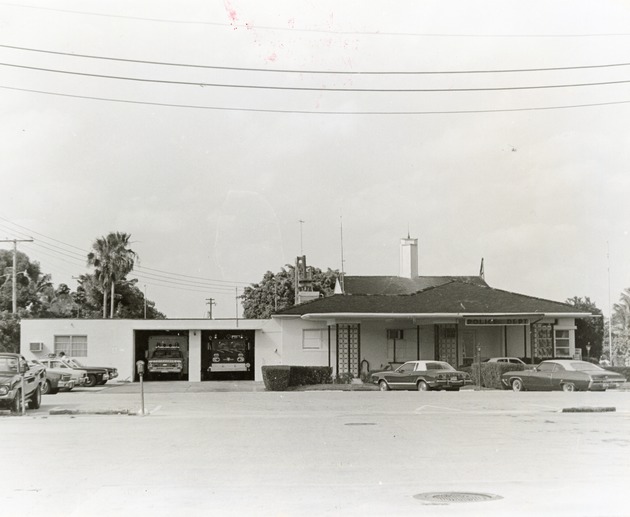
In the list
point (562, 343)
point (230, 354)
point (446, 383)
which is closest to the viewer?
point (446, 383)

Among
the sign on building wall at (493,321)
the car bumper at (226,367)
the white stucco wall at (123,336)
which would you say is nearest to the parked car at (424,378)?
the sign on building wall at (493,321)

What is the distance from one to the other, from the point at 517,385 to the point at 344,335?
1190 centimetres

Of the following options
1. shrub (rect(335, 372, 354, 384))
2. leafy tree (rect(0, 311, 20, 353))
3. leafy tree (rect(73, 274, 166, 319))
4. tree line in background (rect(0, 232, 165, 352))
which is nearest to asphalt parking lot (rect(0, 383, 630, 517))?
shrub (rect(335, 372, 354, 384))

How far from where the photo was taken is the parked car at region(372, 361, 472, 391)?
107 feet

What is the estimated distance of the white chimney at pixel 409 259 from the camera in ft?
173

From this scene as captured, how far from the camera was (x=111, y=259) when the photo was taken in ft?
230

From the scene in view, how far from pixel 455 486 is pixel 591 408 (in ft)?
45.3

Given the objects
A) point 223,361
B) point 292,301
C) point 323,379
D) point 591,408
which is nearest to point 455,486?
point 591,408

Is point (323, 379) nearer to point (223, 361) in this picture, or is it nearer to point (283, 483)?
point (223, 361)

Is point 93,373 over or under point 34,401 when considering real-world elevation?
over

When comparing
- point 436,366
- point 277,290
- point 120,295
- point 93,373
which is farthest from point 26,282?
point 436,366

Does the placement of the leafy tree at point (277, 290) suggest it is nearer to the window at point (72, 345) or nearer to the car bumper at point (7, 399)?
the window at point (72, 345)

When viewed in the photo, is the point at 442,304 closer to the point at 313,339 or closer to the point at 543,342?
the point at 543,342

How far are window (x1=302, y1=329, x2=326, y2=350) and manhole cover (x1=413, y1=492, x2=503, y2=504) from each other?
31935mm
